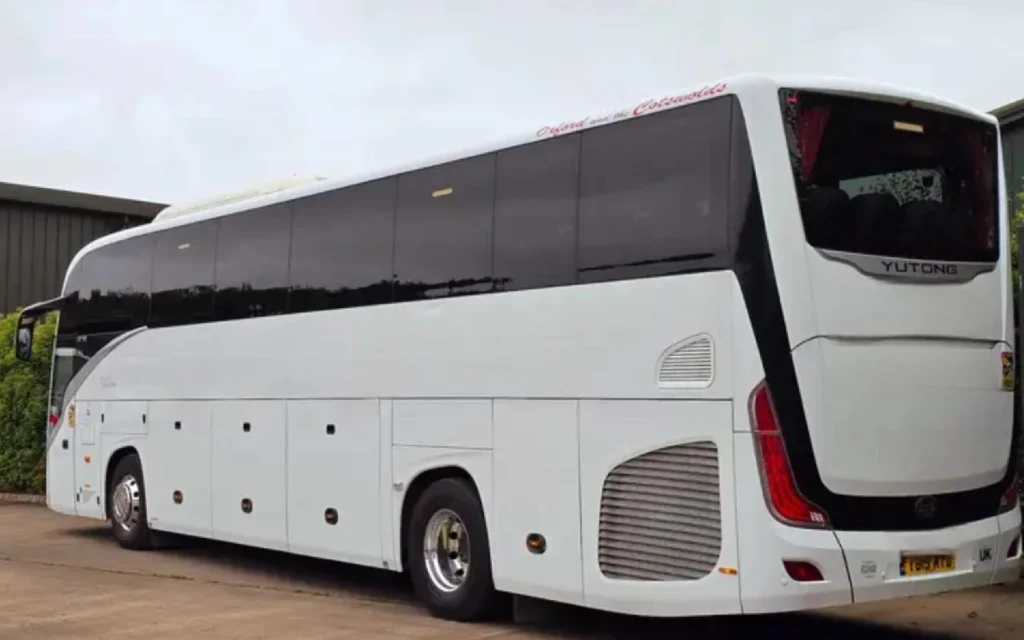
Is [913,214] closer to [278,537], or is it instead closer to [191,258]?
[278,537]

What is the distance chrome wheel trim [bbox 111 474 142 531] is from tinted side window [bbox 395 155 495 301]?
575cm


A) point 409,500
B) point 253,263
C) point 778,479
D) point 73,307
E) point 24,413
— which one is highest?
point 253,263

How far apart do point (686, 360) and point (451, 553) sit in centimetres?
300

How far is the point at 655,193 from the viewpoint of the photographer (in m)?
8.60

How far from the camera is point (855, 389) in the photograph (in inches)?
316

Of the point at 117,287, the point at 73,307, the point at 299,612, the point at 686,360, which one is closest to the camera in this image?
the point at 686,360

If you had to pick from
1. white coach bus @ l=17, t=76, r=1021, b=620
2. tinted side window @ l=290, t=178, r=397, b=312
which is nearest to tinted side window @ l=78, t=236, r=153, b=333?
tinted side window @ l=290, t=178, r=397, b=312

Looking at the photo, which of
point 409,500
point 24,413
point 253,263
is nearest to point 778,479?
point 409,500

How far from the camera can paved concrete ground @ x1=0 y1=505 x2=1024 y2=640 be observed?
31.8ft

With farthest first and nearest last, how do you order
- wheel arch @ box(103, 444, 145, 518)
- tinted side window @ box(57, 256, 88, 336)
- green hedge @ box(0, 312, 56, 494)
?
green hedge @ box(0, 312, 56, 494), tinted side window @ box(57, 256, 88, 336), wheel arch @ box(103, 444, 145, 518)

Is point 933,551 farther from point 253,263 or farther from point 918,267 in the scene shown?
point 253,263

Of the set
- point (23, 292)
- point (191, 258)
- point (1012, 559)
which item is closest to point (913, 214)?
point (1012, 559)

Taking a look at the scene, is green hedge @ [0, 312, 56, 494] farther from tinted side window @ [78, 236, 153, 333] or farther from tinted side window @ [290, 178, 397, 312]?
tinted side window @ [290, 178, 397, 312]

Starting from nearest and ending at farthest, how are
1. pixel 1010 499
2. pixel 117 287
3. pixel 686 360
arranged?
pixel 686 360
pixel 1010 499
pixel 117 287
